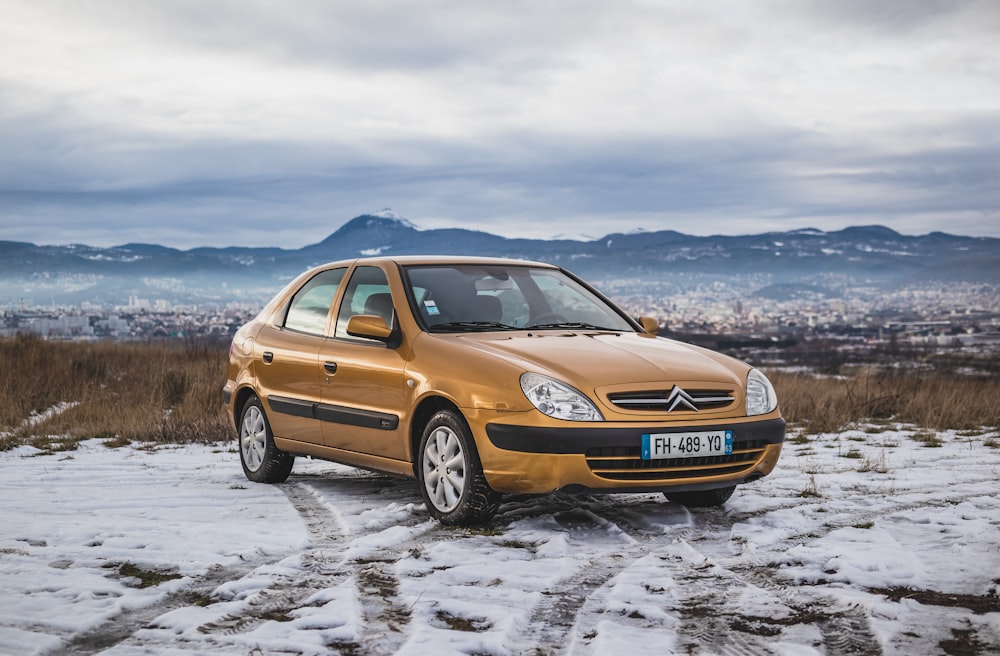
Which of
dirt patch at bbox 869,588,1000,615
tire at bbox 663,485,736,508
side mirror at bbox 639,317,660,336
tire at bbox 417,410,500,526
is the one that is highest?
side mirror at bbox 639,317,660,336

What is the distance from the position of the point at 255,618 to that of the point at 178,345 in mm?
16248

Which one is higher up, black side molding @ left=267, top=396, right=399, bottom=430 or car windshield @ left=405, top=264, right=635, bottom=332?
car windshield @ left=405, top=264, right=635, bottom=332

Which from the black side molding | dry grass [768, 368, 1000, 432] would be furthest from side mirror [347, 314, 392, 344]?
dry grass [768, 368, 1000, 432]

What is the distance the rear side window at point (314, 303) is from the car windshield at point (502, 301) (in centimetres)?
83

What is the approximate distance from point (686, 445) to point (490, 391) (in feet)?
3.78

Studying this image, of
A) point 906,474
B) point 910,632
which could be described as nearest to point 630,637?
point 910,632

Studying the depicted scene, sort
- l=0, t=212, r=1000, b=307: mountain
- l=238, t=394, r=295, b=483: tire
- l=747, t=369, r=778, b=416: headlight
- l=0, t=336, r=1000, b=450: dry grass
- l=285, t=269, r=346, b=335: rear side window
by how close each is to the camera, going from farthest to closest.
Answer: l=0, t=212, r=1000, b=307: mountain < l=0, t=336, r=1000, b=450: dry grass < l=238, t=394, r=295, b=483: tire < l=285, t=269, r=346, b=335: rear side window < l=747, t=369, r=778, b=416: headlight

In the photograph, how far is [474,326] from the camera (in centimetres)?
729

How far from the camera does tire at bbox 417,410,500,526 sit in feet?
20.9

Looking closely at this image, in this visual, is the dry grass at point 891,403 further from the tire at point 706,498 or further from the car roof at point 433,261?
the car roof at point 433,261

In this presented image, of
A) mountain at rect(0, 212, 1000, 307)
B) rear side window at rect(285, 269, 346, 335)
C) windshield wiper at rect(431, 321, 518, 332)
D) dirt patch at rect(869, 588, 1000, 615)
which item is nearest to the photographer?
dirt patch at rect(869, 588, 1000, 615)

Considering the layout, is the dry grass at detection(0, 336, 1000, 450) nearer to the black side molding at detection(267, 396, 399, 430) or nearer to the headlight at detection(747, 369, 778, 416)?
the black side molding at detection(267, 396, 399, 430)

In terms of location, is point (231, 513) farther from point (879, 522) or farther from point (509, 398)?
point (879, 522)

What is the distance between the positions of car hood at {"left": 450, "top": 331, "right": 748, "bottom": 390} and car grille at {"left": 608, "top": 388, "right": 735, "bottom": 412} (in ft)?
0.25
